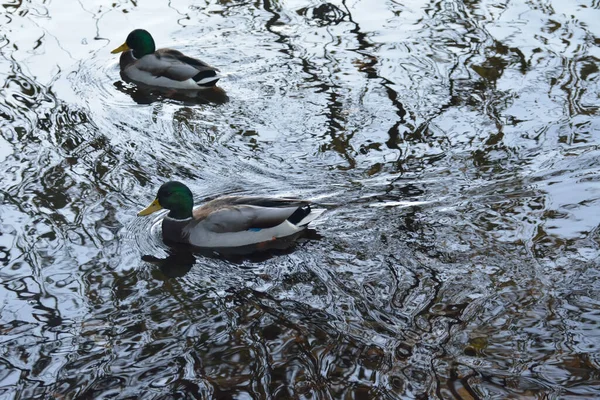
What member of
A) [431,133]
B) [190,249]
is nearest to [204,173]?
[190,249]

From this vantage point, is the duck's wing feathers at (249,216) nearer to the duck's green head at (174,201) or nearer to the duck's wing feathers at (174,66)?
the duck's green head at (174,201)

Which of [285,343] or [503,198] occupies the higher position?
[285,343]

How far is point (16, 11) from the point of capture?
11.3 meters

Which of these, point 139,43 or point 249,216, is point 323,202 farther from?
point 139,43

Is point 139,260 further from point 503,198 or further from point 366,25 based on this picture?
point 366,25

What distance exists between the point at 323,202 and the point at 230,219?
832mm

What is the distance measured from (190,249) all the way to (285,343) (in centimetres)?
155

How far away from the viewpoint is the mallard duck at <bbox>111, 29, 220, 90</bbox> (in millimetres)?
9133

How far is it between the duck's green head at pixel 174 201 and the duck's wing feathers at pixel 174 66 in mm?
2805

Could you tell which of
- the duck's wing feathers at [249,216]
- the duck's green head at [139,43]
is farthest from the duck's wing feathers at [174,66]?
the duck's wing feathers at [249,216]

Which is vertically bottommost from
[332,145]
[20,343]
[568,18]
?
[568,18]

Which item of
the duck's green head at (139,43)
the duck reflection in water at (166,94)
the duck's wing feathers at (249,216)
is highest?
the duck's green head at (139,43)

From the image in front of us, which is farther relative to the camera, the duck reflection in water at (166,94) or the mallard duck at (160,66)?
the mallard duck at (160,66)

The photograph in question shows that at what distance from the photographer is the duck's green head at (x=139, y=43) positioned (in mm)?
9680
